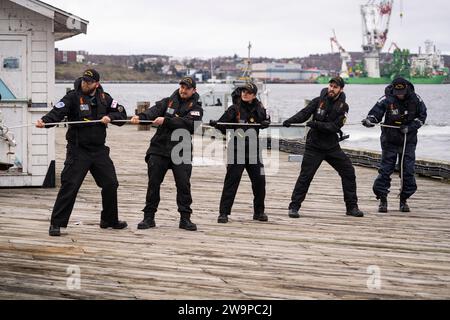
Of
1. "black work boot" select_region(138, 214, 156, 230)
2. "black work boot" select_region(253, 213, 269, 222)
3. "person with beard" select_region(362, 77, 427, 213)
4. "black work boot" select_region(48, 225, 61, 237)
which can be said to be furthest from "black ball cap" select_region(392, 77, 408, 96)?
"black work boot" select_region(48, 225, 61, 237)

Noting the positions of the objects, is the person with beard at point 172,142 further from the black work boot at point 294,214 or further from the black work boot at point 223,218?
the black work boot at point 294,214

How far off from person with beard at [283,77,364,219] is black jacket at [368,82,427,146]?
80 centimetres

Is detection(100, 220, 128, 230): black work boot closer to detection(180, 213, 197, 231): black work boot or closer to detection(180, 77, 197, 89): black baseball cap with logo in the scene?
detection(180, 213, 197, 231): black work boot

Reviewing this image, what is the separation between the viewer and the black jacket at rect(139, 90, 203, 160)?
10141 millimetres

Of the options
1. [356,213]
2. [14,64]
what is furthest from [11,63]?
[356,213]

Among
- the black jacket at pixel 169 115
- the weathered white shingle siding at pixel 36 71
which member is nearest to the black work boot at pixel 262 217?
the black jacket at pixel 169 115

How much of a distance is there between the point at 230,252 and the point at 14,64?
5.84 meters

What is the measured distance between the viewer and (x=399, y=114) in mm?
12047

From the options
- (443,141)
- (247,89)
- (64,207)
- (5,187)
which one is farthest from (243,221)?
(443,141)

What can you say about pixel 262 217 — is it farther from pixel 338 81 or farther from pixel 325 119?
pixel 338 81

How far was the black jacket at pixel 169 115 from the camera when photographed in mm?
10141

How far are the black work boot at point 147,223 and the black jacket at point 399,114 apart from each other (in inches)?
134

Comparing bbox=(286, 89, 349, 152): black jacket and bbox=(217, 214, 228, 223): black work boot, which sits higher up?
bbox=(286, 89, 349, 152): black jacket

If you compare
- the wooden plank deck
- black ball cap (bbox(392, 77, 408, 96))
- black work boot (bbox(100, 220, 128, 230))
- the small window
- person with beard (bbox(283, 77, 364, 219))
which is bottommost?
the wooden plank deck
